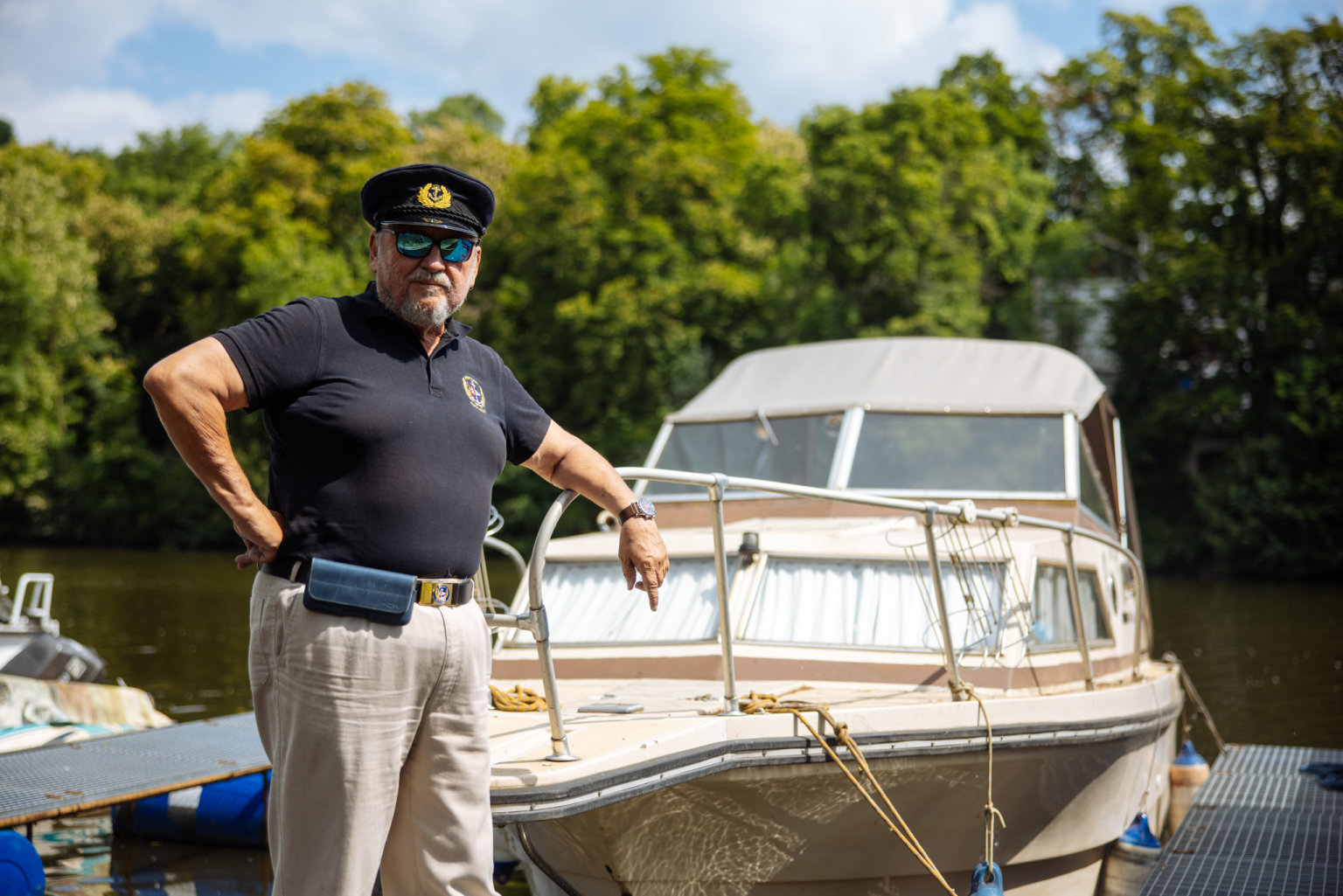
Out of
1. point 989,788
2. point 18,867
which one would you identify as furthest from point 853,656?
point 18,867

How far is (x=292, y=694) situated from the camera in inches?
116

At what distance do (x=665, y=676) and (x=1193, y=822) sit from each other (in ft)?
10.9

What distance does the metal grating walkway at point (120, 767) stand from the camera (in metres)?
6.26

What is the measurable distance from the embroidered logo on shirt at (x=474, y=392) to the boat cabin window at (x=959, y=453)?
456 cm

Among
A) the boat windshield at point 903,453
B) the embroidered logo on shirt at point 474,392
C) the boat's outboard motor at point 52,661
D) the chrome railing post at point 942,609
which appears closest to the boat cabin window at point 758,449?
the boat windshield at point 903,453

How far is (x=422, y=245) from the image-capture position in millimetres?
3189

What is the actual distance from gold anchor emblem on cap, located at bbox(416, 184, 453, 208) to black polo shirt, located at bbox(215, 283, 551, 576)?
29 cm

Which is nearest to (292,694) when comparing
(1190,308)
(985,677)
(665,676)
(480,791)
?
(480,791)

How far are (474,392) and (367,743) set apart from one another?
2.91ft

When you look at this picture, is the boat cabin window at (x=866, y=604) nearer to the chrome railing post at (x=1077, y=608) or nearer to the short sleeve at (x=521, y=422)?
the chrome railing post at (x=1077, y=608)

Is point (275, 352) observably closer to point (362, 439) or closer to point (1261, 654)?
point (362, 439)

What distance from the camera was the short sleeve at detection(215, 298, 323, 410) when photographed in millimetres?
2920

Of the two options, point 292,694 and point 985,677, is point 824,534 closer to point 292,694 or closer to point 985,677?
point 985,677

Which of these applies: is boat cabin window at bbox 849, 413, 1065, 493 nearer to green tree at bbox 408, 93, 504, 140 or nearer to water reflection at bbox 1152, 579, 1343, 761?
water reflection at bbox 1152, 579, 1343, 761
